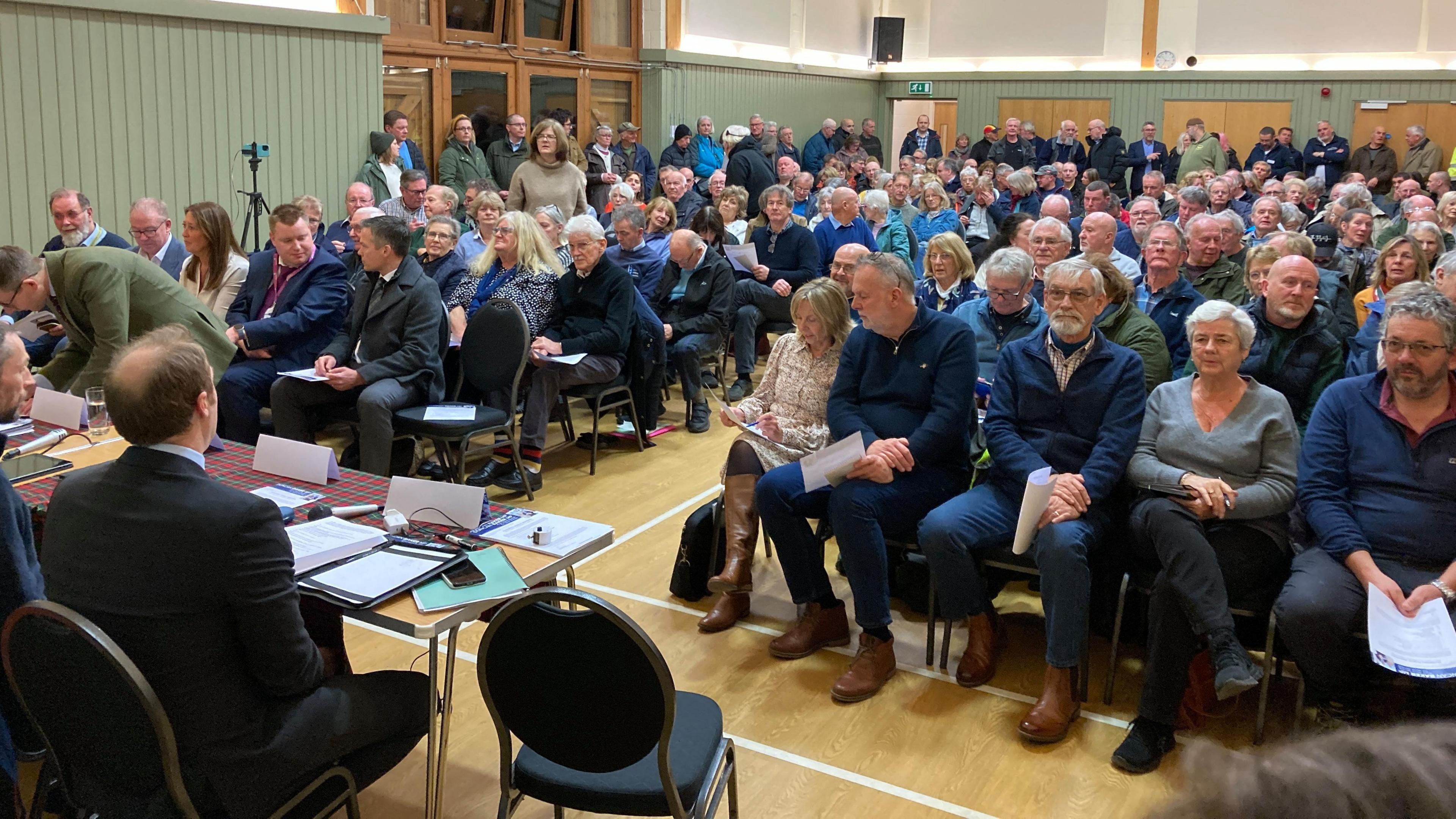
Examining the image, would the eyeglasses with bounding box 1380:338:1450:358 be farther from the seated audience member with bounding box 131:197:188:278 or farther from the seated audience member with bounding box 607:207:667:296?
the seated audience member with bounding box 131:197:188:278

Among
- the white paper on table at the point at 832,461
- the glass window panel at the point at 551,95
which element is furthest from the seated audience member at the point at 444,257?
the glass window panel at the point at 551,95

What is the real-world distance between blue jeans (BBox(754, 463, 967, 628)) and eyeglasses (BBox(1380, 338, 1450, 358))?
1324 mm

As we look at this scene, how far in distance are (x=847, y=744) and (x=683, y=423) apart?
11.9 feet

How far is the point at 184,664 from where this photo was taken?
1998mm

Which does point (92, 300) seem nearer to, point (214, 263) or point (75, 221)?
point (214, 263)

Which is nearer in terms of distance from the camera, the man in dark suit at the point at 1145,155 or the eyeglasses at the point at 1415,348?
the eyeglasses at the point at 1415,348

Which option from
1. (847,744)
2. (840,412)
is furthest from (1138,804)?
(840,412)

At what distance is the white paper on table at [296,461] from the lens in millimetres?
3180

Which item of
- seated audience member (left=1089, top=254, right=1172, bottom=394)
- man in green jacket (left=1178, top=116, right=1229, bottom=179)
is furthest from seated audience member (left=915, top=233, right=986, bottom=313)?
man in green jacket (left=1178, top=116, right=1229, bottom=179)

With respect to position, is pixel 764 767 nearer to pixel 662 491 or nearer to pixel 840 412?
pixel 840 412

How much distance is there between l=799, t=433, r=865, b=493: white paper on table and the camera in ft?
11.7

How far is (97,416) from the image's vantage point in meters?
3.50

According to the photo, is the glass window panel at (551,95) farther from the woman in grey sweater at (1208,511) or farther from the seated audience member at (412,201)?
the woman in grey sweater at (1208,511)

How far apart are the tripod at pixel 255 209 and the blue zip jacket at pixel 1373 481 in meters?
7.08
